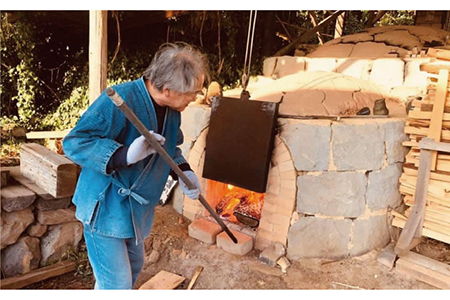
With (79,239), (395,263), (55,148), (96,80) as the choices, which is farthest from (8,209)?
(395,263)

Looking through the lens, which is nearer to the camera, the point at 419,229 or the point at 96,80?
the point at 419,229

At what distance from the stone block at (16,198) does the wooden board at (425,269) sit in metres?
3.01

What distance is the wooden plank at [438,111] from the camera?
2996 mm

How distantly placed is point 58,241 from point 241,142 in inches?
67.6

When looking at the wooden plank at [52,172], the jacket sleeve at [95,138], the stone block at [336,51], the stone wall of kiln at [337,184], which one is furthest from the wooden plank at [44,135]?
the jacket sleeve at [95,138]

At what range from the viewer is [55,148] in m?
5.29

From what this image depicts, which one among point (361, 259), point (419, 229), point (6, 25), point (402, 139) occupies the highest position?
point (6, 25)

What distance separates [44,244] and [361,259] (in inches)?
105

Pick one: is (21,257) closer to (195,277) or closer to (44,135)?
(195,277)

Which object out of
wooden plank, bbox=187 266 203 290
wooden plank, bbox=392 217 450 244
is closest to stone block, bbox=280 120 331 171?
wooden plank, bbox=392 217 450 244

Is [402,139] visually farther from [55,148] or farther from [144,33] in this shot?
[144,33]

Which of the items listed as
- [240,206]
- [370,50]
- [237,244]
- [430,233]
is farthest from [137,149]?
[370,50]

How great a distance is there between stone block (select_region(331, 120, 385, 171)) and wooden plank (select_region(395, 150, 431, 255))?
0.37m

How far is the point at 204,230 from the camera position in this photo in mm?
3359
